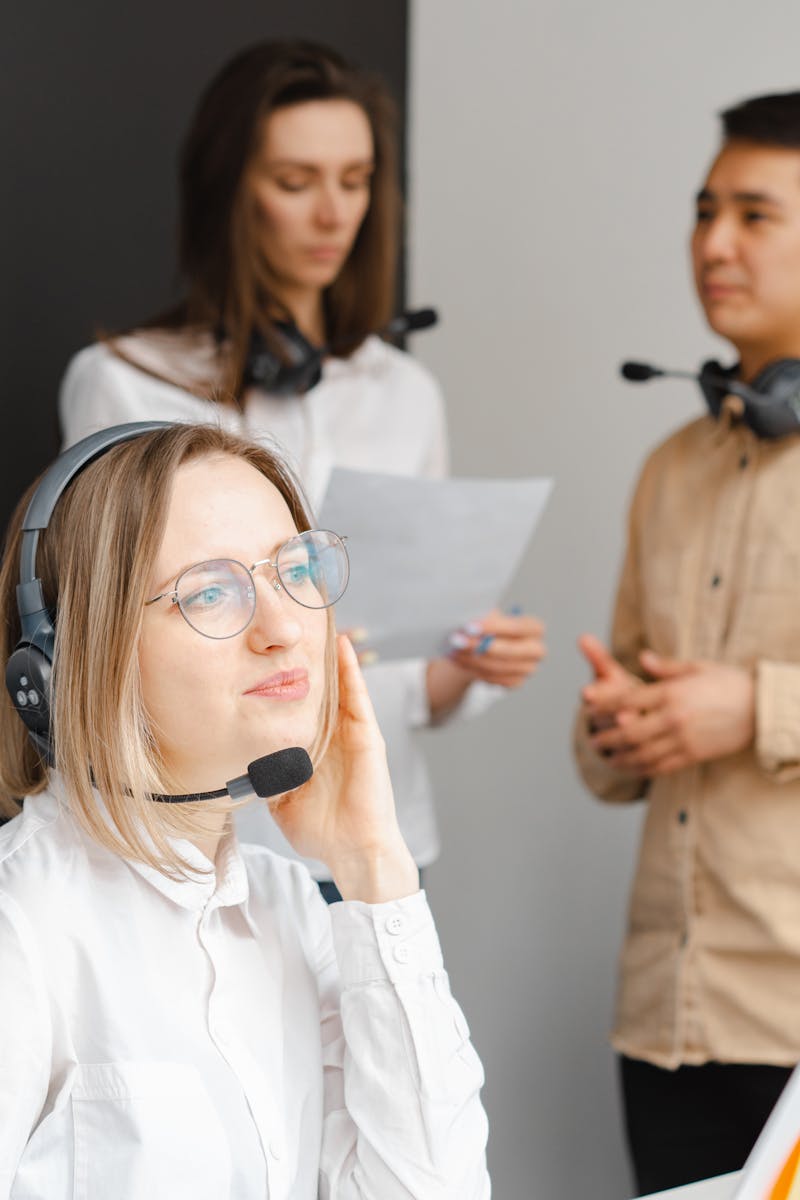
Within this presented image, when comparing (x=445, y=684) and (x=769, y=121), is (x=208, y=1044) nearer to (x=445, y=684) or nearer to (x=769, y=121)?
(x=445, y=684)

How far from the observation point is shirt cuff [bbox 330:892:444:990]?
3.58ft

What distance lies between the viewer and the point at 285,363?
73.7 inches

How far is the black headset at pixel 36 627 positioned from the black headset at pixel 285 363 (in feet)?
2.69

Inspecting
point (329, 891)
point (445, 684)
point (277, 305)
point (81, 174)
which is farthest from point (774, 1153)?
point (81, 174)

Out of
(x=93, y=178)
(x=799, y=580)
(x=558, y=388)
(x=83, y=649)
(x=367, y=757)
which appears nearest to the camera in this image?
(x=83, y=649)

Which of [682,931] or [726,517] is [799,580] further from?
[682,931]

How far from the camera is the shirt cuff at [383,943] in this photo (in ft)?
3.58

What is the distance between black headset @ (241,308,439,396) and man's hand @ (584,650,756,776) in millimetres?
577

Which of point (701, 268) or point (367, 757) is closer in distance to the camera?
point (367, 757)

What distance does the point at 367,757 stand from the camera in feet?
3.72

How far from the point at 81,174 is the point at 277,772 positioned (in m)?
1.42

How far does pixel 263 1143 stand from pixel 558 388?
2093 millimetres

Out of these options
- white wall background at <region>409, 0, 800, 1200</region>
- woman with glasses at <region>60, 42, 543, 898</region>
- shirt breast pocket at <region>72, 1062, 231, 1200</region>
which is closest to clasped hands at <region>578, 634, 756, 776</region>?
woman with glasses at <region>60, 42, 543, 898</region>

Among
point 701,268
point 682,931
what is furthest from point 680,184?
point 682,931
